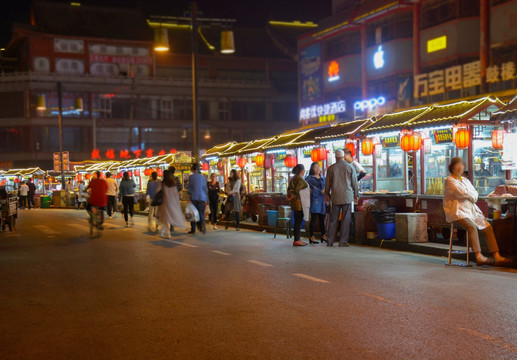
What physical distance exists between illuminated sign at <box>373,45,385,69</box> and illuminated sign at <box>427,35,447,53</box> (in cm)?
380

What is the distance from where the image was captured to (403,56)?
32688 millimetres

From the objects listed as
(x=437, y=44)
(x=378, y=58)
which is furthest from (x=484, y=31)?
(x=378, y=58)

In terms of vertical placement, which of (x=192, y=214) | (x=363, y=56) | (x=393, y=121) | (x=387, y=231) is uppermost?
(x=363, y=56)

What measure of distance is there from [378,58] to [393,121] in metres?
16.5

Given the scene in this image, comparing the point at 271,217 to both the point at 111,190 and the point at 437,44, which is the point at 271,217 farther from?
the point at 437,44

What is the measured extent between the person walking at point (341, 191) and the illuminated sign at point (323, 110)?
2081 centimetres

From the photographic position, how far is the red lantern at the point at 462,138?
52.1 feet

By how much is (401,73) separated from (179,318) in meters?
28.1

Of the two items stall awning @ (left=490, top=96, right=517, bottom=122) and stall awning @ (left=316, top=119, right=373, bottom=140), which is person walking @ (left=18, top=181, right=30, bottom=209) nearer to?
stall awning @ (left=316, top=119, right=373, bottom=140)

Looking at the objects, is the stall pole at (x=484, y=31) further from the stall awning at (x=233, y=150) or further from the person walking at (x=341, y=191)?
the person walking at (x=341, y=191)

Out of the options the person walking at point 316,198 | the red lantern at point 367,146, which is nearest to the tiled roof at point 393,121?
the red lantern at point 367,146

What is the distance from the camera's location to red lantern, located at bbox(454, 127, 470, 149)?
625 inches

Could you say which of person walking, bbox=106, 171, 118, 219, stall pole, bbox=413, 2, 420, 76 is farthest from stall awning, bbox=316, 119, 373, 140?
stall pole, bbox=413, 2, 420, 76

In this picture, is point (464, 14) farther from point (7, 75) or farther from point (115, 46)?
point (7, 75)
